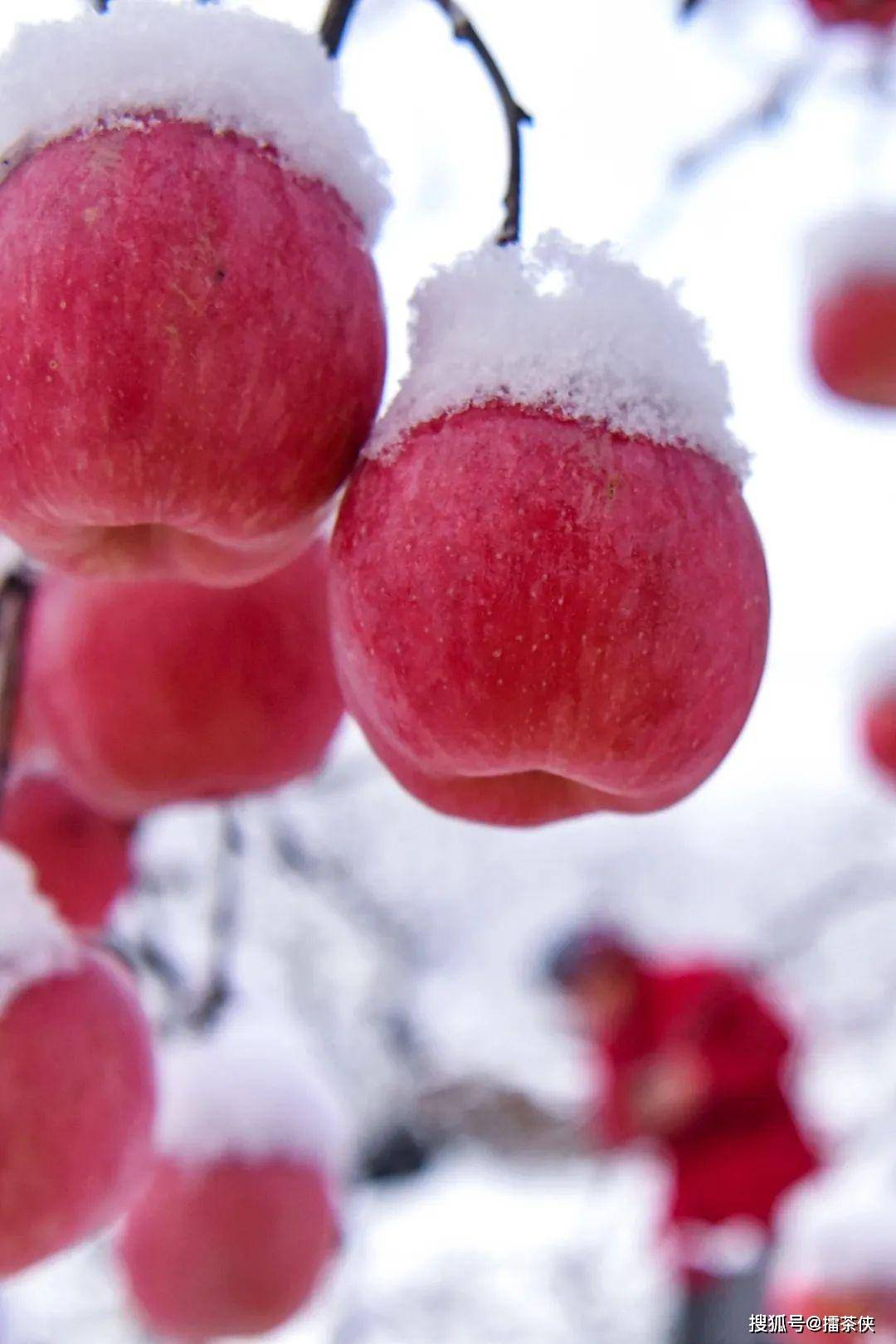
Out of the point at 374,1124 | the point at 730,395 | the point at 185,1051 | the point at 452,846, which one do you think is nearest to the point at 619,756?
the point at 730,395

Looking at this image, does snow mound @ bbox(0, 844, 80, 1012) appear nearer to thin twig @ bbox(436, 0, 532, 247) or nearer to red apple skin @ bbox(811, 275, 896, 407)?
thin twig @ bbox(436, 0, 532, 247)

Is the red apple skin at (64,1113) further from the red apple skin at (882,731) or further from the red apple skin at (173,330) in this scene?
the red apple skin at (882,731)

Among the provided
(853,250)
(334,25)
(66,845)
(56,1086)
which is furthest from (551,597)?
(853,250)

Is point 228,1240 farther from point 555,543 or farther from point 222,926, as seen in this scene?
point 555,543

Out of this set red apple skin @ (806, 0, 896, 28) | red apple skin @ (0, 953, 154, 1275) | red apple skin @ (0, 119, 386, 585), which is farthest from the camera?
red apple skin @ (806, 0, 896, 28)

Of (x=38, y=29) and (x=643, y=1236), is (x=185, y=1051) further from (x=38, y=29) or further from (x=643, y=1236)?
(x=643, y=1236)

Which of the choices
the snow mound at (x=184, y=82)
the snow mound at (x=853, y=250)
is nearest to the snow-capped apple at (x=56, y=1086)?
the snow mound at (x=184, y=82)

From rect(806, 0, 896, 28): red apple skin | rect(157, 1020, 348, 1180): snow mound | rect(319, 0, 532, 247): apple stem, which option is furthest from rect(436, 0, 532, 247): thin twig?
rect(806, 0, 896, 28): red apple skin
